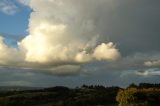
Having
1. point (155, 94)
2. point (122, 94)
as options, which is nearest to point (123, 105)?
point (122, 94)

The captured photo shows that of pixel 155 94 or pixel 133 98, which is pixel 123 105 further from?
pixel 155 94

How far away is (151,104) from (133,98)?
996 cm

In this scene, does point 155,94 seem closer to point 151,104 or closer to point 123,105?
point 151,104

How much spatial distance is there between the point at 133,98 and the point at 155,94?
13820 millimetres

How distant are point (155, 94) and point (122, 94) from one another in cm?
1724

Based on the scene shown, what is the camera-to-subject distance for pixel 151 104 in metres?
177

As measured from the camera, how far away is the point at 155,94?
594 ft

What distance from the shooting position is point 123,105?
171500mm

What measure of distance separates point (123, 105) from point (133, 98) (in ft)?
17.8

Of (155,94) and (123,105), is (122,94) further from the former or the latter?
(155,94)

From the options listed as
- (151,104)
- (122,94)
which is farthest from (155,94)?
(122,94)

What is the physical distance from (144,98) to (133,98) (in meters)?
6.20

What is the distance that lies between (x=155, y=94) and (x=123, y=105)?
18.6 meters

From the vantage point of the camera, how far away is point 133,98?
567 ft
